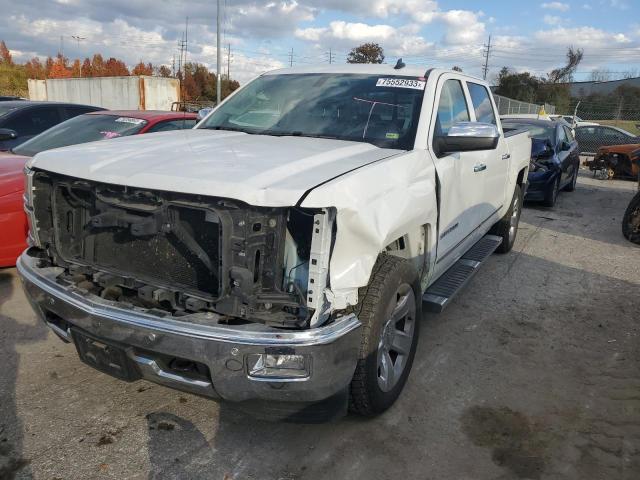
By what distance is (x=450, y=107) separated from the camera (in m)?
4.15

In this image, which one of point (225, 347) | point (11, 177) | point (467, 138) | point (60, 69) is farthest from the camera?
point (60, 69)

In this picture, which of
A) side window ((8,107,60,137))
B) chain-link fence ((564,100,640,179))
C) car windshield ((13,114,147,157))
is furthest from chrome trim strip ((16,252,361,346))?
chain-link fence ((564,100,640,179))

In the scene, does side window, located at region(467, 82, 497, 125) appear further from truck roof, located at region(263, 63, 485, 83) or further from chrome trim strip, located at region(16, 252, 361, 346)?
chrome trim strip, located at region(16, 252, 361, 346)

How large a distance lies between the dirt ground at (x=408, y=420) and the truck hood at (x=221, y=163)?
1368 mm

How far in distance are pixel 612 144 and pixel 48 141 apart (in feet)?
63.3

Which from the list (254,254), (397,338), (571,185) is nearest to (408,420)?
(397,338)

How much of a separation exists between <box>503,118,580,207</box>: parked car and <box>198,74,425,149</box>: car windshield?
20.3ft

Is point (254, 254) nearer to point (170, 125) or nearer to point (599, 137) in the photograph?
point (170, 125)

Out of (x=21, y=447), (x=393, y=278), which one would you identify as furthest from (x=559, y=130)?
(x=21, y=447)

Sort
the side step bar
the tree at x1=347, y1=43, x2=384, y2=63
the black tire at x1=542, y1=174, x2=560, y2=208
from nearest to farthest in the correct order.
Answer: the side step bar, the black tire at x1=542, y1=174, x2=560, y2=208, the tree at x1=347, y1=43, x2=384, y2=63

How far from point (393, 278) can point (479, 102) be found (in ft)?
9.21

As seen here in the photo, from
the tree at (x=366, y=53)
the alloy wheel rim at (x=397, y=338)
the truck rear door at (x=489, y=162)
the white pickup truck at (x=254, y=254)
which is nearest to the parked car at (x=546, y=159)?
the truck rear door at (x=489, y=162)

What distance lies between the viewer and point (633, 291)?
18.5 feet

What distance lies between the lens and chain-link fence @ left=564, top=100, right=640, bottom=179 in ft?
47.3
